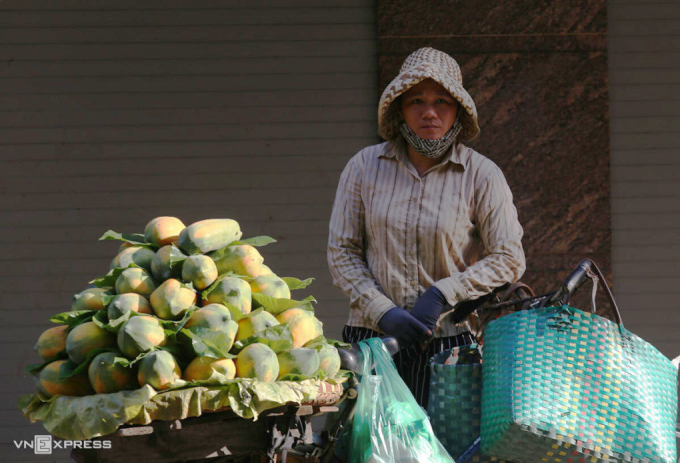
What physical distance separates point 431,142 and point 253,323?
1.20 m

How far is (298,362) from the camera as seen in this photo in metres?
2.13

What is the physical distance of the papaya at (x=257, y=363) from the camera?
6.70 feet

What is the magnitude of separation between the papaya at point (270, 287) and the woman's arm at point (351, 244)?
0.77 meters

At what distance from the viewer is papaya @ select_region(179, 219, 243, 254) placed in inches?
88.2

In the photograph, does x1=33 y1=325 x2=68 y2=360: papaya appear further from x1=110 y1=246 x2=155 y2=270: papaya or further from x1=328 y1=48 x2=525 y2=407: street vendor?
x1=328 y1=48 x2=525 y2=407: street vendor

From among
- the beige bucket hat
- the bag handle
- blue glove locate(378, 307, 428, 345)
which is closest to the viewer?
the bag handle

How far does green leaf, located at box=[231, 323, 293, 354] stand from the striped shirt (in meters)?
0.87

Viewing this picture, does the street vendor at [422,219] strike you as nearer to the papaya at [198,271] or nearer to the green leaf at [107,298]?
the papaya at [198,271]

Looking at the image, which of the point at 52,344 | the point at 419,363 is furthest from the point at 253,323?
the point at 419,363

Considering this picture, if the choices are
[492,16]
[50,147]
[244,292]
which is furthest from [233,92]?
[244,292]

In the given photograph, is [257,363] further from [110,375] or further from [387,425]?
[387,425]

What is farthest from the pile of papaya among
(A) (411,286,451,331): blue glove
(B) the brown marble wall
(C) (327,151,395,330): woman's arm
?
(B) the brown marble wall

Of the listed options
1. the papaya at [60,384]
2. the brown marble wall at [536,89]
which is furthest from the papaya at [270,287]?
the brown marble wall at [536,89]

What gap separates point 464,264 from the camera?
3.17m
